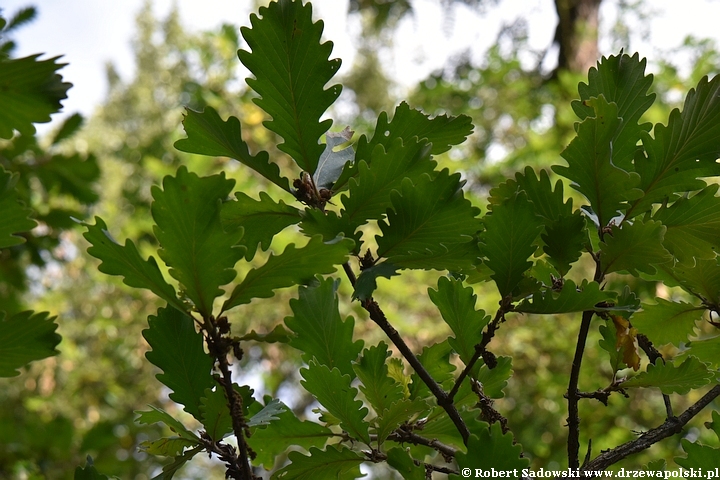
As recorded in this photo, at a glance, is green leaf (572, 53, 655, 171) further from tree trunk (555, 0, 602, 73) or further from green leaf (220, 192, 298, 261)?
tree trunk (555, 0, 602, 73)

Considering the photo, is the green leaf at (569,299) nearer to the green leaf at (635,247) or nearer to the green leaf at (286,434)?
the green leaf at (635,247)

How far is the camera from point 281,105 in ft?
1.80

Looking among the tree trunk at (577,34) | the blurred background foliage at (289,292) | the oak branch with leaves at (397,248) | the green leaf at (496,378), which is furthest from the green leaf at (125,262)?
the tree trunk at (577,34)

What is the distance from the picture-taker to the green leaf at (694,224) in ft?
1.78

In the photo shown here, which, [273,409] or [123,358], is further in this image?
[123,358]

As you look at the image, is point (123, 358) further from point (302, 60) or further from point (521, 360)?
point (302, 60)

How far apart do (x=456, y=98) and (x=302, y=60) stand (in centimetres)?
403

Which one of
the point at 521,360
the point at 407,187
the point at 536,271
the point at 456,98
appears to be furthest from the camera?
the point at 456,98

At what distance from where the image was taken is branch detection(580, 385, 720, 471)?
20.9 inches

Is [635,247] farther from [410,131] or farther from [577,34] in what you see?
[577,34]

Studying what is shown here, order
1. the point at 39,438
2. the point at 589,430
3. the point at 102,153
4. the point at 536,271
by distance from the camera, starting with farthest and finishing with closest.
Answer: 1. the point at 102,153
2. the point at 589,430
3. the point at 39,438
4. the point at 536,271

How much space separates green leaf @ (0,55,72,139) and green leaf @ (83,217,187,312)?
435mm

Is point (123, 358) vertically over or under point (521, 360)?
over

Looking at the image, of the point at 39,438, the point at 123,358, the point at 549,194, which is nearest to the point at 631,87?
the point at 549,194
